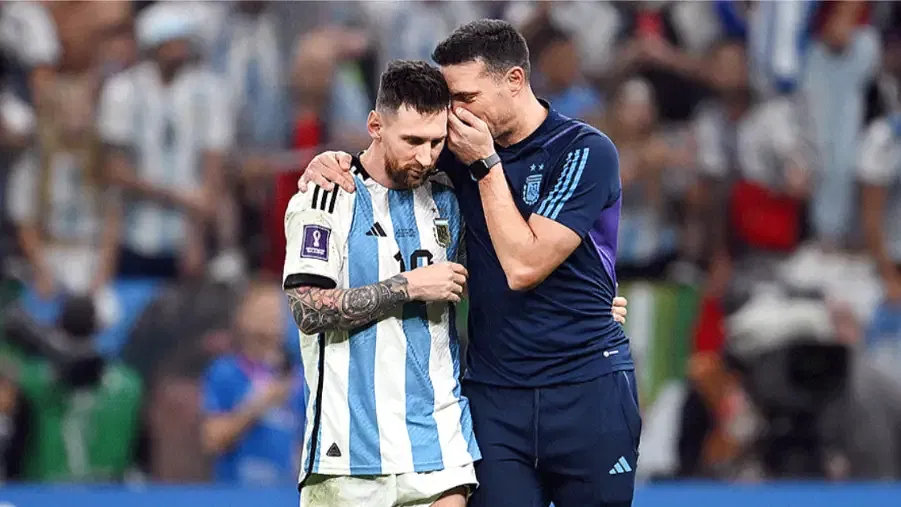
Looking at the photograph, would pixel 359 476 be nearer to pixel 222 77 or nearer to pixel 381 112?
pixel 381 112

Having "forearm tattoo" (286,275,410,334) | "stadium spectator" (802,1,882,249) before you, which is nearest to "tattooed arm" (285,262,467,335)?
"forearm tattoo" (286,275,410,334)

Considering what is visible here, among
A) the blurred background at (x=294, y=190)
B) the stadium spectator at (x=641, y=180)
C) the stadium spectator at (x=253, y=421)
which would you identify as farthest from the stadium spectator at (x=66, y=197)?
the stadium spectator at (x=641, y=180)

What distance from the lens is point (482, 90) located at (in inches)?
156

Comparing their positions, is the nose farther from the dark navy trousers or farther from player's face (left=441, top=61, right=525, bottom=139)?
the dark navy trousers

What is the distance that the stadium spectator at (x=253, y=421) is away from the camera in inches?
289

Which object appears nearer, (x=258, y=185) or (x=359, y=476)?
(x=359, y=476)

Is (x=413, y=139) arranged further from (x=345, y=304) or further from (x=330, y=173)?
(x=345, y=304)

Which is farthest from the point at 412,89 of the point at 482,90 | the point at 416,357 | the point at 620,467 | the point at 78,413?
the point at 78,413

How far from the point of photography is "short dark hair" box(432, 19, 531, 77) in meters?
3.96

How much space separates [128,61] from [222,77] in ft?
1.82

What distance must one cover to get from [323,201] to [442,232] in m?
0.36

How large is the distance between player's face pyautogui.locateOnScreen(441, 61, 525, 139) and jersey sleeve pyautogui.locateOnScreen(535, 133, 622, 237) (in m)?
0.23

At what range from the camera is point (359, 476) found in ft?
12.4

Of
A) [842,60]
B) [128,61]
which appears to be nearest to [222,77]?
[128,61]
